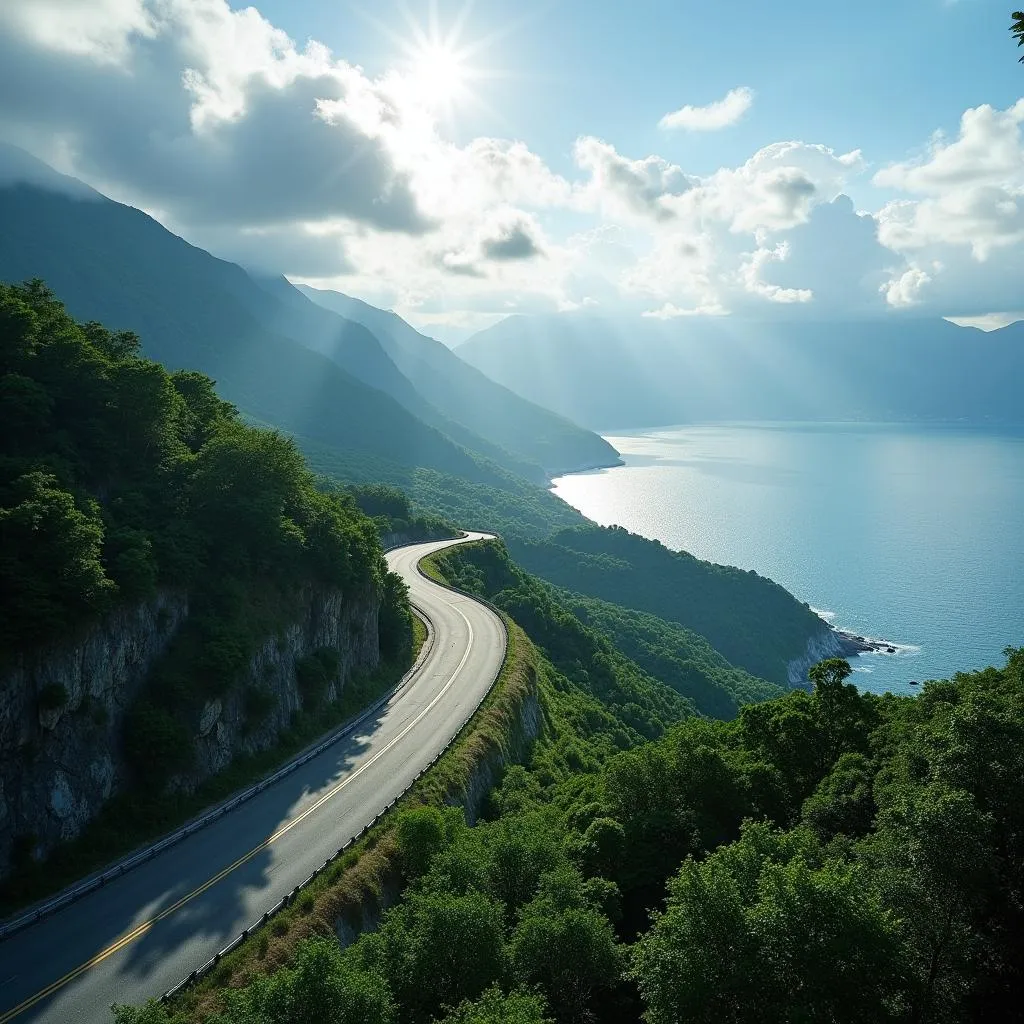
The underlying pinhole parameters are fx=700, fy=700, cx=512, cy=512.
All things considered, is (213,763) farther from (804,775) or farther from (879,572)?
(879,572)

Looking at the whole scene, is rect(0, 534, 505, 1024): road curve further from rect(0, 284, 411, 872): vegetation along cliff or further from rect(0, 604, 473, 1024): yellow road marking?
rect(0, 284, 411, 872): vegetation along cliff

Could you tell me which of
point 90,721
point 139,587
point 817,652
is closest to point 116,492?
point 139,587

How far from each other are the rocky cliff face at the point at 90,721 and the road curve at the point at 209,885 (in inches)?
126

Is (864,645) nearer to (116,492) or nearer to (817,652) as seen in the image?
(817,652)

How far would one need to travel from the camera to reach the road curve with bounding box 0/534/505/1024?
76.0 feet

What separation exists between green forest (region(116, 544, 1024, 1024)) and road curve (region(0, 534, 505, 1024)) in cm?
289

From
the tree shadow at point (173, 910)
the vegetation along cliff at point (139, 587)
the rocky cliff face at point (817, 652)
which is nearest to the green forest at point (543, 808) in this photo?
the vegetation along cliff at point (139, 587)

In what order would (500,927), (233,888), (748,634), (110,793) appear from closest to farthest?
(500,927) < (233,888) < (110,793) < (748,634)

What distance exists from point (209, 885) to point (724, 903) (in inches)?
846

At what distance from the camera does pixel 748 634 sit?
136 metres

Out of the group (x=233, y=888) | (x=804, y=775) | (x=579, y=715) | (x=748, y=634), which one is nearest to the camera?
(x=233, y=888)

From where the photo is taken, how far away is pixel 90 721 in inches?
1203

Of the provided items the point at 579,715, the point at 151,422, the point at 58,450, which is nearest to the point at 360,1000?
the point at 58,450

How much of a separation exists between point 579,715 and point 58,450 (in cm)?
4719
